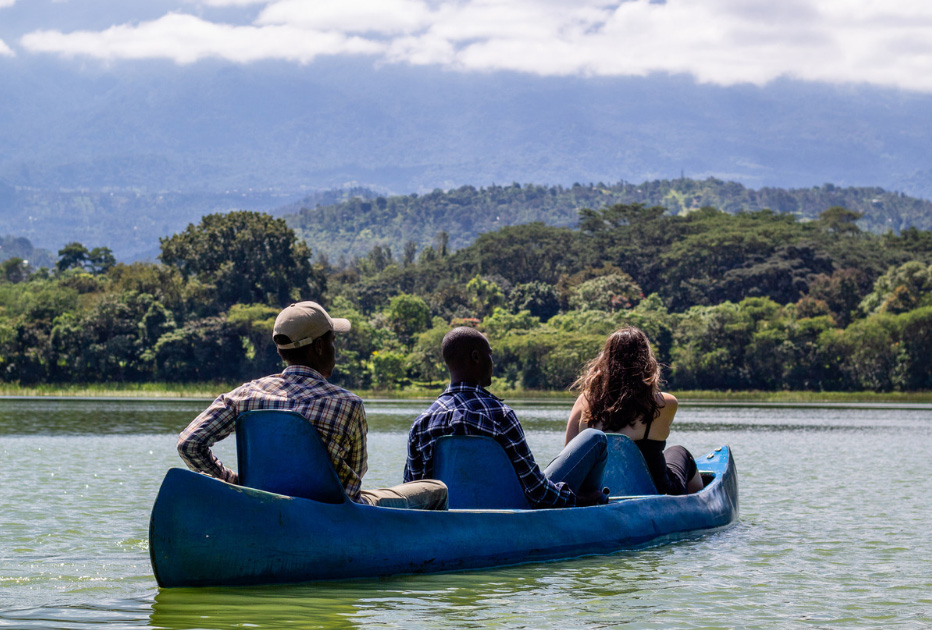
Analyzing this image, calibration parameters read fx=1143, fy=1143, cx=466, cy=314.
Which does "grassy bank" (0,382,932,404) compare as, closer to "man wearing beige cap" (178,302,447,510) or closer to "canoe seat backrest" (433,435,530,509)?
"canoe seat backrest" (433,435,530,509)

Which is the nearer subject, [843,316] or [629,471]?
[629,471]

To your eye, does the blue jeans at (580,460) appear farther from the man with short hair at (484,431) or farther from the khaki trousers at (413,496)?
the khaki trousers at (413,496)

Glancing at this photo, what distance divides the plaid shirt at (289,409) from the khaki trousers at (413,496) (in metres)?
0.59

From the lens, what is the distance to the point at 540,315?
87.3 meters

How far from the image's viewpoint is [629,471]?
376 inches

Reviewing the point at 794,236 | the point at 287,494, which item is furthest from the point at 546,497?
the point at 794,236

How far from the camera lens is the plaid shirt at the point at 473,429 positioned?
767 centimetres

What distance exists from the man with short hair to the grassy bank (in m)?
51.4

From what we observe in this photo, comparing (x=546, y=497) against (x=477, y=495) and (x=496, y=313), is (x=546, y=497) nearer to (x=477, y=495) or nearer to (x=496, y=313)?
(x=477, y=495)

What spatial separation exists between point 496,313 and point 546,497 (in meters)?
73.6

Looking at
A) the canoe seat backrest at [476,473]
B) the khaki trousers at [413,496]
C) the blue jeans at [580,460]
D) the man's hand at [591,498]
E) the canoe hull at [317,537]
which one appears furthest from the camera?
the man's hand at [591,498]

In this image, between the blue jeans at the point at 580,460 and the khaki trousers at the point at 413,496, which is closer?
the khaki trousers at the point at 413,496

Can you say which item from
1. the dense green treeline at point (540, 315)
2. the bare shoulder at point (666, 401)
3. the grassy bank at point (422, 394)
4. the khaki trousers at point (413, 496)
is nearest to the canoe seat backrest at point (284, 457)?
the khaki trousers at point (413, 496)

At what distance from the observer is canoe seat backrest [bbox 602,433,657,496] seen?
9367mm
